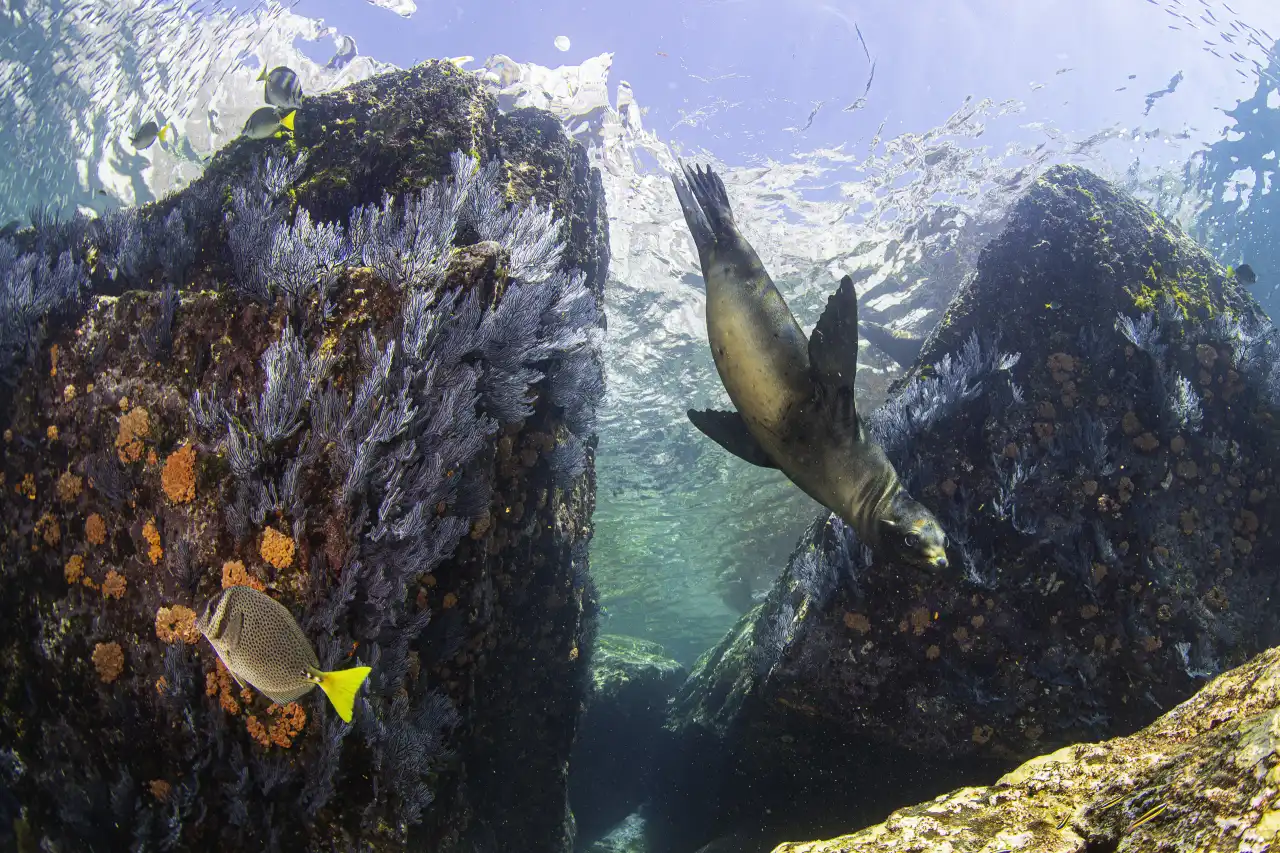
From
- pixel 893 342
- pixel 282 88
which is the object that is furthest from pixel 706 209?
pixel 893 342

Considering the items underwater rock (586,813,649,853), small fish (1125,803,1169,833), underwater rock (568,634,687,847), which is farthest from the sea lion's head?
underwater rock (586,813,649,853)

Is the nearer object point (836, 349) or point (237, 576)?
point (836, 349)

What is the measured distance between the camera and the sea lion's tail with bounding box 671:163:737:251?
123 inches

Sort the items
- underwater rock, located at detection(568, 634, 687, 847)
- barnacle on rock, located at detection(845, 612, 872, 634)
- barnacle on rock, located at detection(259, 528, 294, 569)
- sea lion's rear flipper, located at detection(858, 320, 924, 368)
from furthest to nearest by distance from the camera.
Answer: sea lion's rear flipper, located at detection(858, 320, 924, 368) → underwater rock, located at detection(568, 634, 687, 847) → barnacle on rock, located at detection(845, 612, 872, 634) → barnacle on rock, located at detection(259, 528, 294, 569)

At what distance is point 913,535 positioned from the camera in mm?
3160

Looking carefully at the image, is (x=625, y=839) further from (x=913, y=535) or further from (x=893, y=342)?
(x=893, y=342)

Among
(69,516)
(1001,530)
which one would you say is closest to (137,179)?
(69,516)

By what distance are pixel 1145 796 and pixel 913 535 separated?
1489 mm

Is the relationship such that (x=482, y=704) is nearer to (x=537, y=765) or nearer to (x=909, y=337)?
(x=537, y=765)

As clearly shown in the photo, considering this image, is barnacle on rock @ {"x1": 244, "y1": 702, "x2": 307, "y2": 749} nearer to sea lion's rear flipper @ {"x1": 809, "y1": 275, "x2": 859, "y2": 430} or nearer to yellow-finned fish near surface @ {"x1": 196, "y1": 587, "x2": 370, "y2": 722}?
yellow-finned fish near surface @ {"x1": 196, "y1": 587, "x2": 370, "y2": 722}

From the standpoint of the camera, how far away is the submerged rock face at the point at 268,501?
9.64 feet

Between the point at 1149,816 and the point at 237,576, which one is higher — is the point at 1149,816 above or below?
below

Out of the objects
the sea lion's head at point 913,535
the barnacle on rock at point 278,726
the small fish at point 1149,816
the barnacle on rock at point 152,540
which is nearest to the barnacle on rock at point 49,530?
the barnacle on rock at point 152,540

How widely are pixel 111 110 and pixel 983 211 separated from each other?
73.7 feet
